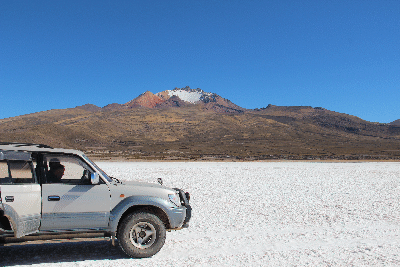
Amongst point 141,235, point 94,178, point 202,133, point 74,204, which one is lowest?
point 141,235

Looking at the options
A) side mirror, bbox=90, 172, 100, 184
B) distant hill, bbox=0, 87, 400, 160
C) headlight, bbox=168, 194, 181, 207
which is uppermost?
distant hill, bbox=0, 87, 400, 160

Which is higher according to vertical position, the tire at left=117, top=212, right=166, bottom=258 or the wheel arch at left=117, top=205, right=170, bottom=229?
the wheel arch at left=117, top=205, right=170, bottom=229

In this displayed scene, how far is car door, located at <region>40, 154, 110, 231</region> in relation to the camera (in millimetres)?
4898

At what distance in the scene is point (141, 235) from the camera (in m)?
5.31

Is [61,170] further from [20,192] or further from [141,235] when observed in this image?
[141,235]

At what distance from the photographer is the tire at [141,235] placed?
5152 mm

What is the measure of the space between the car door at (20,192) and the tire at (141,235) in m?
1.25

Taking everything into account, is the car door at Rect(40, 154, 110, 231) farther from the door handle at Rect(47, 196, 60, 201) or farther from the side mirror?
the side mirror

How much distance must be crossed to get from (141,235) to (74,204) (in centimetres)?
113

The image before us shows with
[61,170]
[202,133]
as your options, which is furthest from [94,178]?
[202,133]

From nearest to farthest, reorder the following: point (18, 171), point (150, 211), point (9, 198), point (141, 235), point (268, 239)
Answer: point (9, 198), point (18, 171), point (141, 235), point (150, 211), point (268, 239)

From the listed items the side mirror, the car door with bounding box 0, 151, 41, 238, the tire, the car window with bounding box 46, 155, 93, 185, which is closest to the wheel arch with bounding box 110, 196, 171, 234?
the tire

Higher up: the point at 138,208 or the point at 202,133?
the point at 202,133

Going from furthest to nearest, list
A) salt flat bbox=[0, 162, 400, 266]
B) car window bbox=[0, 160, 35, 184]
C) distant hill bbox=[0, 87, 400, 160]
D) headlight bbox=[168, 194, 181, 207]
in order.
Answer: distant hill bbox=[0, 87, 400, 160] < headlight bbox=[168, 194, 181, 207] < salt flat bbox=[0, 162, 400, 266] < car window bbox=[0, 160, 35, 184]
